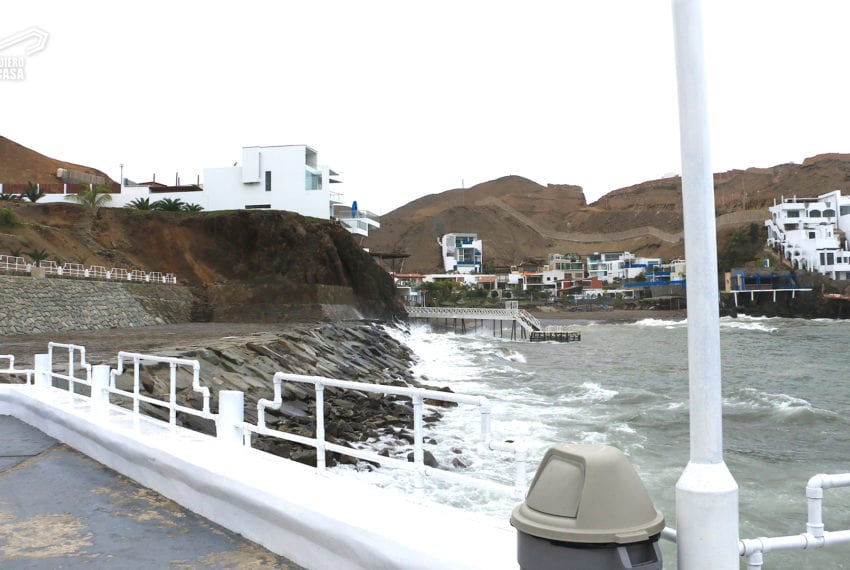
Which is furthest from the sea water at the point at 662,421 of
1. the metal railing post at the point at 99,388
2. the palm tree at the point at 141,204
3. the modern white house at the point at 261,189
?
the palm tree at the point at 141,204

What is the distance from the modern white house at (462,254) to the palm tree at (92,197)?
116 metres

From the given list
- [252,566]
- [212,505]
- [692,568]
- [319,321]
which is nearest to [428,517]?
[252,566]

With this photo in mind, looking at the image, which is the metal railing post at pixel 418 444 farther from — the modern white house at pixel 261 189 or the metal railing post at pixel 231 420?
the modern white house at pixel 261 189

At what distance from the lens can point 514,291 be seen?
130375 millimetres

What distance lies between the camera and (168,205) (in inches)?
2094

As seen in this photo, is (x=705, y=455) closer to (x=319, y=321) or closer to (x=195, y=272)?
(x=319, y=321)

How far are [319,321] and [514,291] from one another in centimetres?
9024

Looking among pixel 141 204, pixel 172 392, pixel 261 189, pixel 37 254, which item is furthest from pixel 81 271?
pixel 172 392

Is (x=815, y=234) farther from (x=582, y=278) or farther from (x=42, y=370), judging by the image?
(x=42, y=370)

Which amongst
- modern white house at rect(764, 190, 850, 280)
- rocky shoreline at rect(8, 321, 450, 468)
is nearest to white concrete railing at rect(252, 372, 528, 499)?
rocky shoreline at rect(8, 321, 450, 468)

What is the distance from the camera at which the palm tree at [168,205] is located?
53.0 m

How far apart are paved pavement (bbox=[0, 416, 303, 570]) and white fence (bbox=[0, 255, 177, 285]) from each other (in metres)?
27.9

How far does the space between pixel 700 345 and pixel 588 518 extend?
745 mm

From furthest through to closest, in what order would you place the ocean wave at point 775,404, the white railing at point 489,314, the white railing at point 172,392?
1. the white railing at point 489,314
2. the ocean wave at point 775,404
3. the white railing at point 172,392
